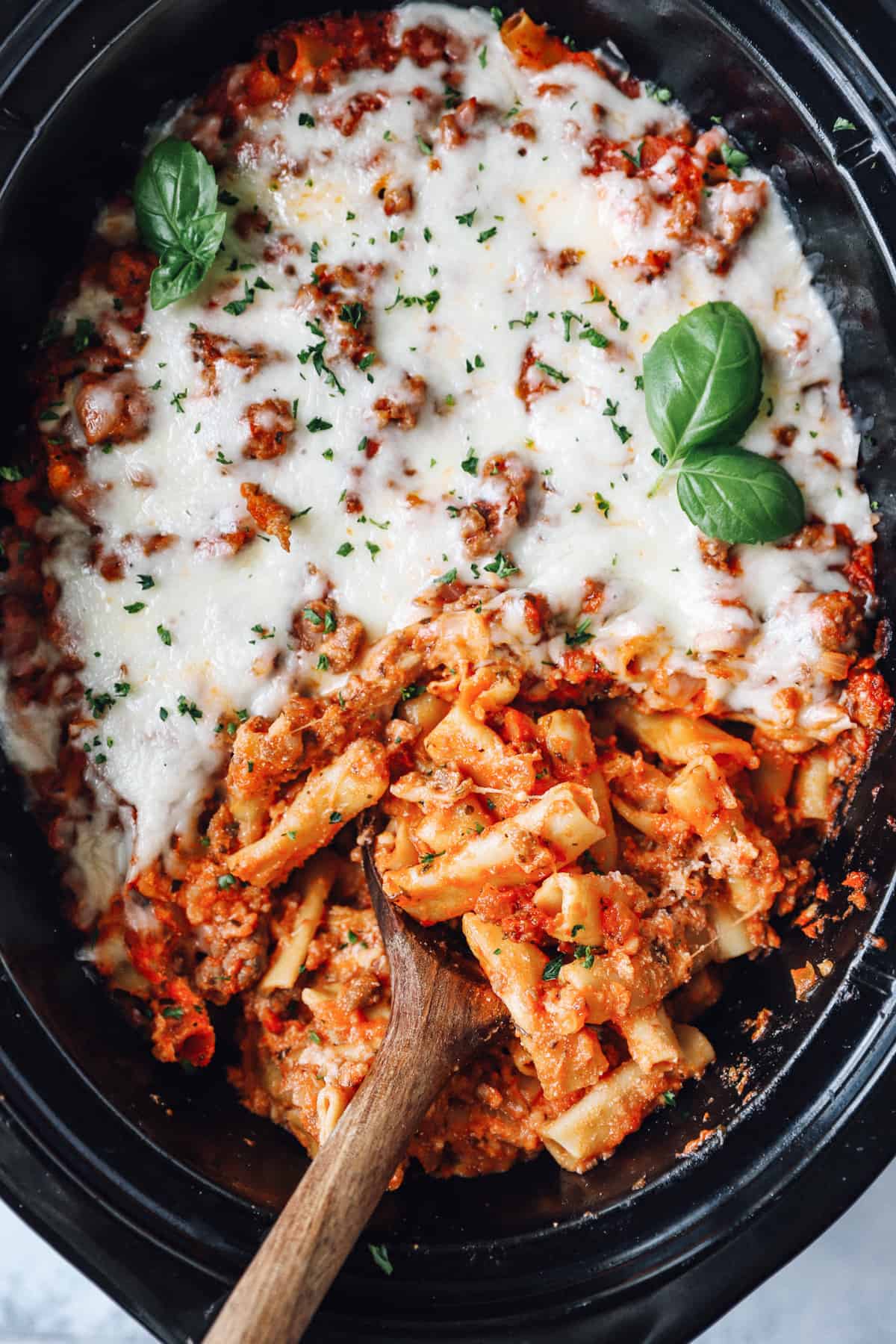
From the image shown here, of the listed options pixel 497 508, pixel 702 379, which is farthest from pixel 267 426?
pixel 702 379

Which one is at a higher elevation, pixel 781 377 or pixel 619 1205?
pixel 781 377

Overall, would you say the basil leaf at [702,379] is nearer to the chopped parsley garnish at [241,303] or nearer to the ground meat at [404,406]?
the ground meat at [404,406]

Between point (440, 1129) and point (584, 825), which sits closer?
point (584, 825)

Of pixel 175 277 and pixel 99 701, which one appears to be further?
pixel 99 701

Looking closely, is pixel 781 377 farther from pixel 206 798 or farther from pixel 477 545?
pixel 206 798

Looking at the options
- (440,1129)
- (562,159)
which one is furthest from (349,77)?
(440,1129)

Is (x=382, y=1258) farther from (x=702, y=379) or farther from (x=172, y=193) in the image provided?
(x=172, y=193)

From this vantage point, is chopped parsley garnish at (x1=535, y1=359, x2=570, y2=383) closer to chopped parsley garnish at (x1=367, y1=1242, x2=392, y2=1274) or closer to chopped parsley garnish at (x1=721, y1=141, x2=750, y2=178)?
chopped parsley garnish at (x1=721, y1=141, x2=750, y2=178)
